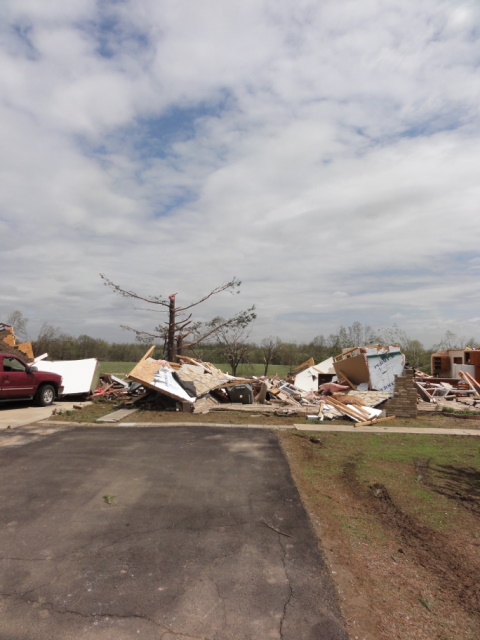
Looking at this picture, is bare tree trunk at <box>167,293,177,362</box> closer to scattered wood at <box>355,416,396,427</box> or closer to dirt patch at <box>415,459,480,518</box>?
scattered wood at <box>355,416,396,427</box>

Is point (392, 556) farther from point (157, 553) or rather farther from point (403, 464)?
point (403, 464)

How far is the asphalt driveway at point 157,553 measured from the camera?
9.57 feet

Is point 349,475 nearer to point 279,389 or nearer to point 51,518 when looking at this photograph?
point 51,518

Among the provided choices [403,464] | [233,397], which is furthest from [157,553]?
[233,397]

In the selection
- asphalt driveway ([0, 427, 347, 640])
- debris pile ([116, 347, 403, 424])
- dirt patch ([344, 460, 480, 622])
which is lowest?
dirt patch ([344, 460, 480, 622])

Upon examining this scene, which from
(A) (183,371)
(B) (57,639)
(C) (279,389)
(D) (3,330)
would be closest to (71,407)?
(A) (183,371)

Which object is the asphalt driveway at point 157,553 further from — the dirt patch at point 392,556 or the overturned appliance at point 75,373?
the overturned appliance at point 75,373

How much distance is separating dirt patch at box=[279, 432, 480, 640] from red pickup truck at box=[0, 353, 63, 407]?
33.6 feet

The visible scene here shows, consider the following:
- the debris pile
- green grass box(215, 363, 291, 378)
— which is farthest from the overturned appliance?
green grass box(215, 363, 291, 378)

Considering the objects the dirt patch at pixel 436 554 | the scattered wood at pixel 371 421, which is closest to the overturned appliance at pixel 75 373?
the scattered wood at pixel 371 421

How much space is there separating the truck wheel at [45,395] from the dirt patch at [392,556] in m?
10.7

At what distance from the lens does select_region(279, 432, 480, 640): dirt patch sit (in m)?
3.03

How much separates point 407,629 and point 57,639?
2.37 meters

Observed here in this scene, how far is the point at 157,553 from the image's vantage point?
3.92 meters
